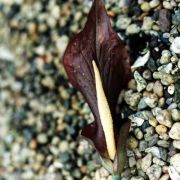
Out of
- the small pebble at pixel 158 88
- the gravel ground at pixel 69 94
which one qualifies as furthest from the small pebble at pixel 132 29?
the small pebble at pixel 158 88

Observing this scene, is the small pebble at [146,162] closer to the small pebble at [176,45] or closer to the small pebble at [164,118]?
the small pebble at [164,118]

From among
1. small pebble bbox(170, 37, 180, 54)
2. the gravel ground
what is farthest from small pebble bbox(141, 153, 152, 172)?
small pebble bbox(170, 37, 180, 54)

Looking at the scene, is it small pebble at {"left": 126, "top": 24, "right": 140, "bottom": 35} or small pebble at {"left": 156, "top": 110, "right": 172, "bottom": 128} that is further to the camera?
small pebble at {"left": 126, "top": 24, "right": 140, "bottom": 35}

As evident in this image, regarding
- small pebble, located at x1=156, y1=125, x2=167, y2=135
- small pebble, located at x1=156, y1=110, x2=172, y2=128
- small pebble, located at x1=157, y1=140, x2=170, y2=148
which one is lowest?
small pebble, located at x1=157, y1=140, x2=170, y2=148

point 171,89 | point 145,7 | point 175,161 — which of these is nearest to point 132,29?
point 145,7

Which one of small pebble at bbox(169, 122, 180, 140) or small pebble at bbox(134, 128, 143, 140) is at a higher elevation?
small pebble at bbox(169, 122, 180, 140)

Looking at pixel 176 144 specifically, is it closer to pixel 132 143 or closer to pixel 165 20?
pixel 132 143

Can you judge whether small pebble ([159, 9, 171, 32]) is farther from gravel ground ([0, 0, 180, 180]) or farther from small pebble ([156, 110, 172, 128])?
small pebble ([156, 110, 172, 128])
